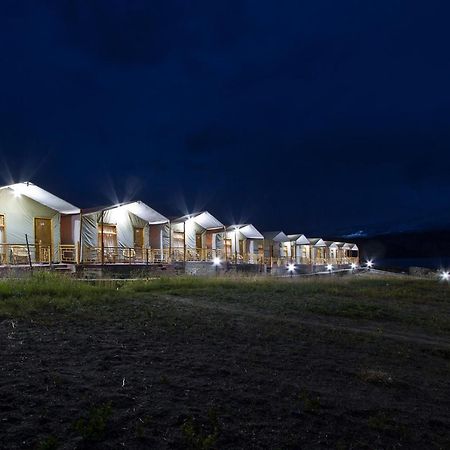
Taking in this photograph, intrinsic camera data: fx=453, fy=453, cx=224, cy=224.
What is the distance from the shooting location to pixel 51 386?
4.36m

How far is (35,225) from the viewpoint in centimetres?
2025

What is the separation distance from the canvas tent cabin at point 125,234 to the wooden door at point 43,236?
1.54m

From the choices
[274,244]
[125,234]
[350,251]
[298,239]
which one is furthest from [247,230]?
[350,251]

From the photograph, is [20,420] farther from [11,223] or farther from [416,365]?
[11,223]

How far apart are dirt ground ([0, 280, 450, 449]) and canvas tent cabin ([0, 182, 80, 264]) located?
39.8ft

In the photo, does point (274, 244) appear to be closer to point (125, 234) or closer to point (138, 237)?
point (138, 237)

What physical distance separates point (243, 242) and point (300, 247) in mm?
12787

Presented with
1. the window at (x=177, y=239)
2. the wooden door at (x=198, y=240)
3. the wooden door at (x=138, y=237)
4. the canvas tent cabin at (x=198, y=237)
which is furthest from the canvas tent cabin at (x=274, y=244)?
the wooden door at (x=138, y=237)

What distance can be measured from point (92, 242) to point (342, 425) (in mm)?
20241


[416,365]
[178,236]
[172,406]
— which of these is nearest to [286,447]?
[172,406]

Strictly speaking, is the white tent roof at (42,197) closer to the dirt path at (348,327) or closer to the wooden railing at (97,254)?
the wooden railing at (97,254)

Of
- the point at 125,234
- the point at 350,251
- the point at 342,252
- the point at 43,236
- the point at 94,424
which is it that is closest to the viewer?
the point at 94,424

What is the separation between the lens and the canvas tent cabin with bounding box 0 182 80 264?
62.1 feet

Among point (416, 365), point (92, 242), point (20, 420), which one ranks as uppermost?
point (92, 242)
